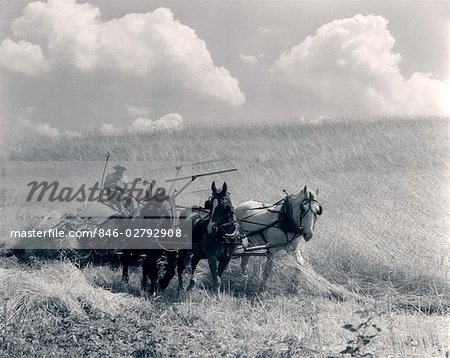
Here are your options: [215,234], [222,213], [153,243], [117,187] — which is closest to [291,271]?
[215,234]

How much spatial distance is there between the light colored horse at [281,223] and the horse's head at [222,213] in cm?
147

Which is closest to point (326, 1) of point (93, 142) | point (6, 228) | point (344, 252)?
point (344, 252)

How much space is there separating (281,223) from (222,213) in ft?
6.01

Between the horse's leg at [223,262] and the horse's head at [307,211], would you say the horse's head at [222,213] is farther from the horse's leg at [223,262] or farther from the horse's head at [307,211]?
the horse's head at [307,211]

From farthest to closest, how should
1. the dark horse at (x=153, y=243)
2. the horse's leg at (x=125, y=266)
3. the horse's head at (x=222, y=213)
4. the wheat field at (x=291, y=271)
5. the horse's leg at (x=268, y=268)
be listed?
the horse's leg at (x=268, y=268), the horse's leg at (x=125, y=266), the dark horse at (x=153, y=243), the horse's head at (x=222, y=213), the wheat field at (x=291, y=271)

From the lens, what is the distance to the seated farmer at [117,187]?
9.79m

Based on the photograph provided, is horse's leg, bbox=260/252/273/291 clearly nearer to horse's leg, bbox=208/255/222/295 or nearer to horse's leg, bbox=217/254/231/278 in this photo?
horse's leg, bbox=217/254/231/278

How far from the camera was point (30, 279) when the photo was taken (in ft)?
24.8

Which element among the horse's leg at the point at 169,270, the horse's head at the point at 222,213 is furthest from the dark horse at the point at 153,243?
the horse's head at the point at 222,213

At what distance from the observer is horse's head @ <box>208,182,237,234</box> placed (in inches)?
323

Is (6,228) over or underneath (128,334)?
over

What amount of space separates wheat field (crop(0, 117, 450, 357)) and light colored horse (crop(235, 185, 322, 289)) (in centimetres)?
24

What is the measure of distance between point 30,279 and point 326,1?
6916 millimetres

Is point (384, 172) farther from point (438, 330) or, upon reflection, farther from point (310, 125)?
point (438, 330)
